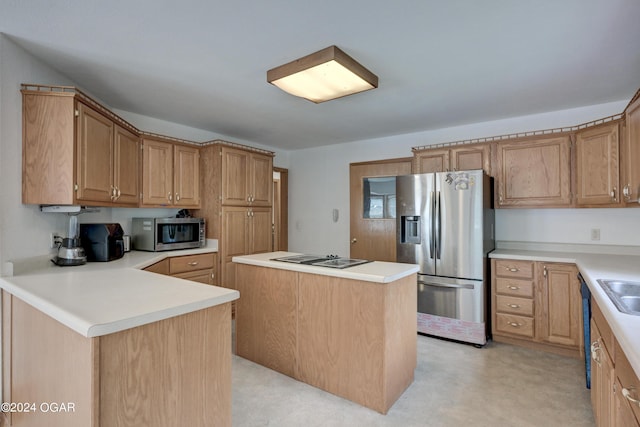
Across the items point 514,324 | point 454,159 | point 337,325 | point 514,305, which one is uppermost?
point 454,159

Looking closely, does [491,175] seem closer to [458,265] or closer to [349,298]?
[458,265]

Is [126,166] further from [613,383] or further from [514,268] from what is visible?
[514,268]

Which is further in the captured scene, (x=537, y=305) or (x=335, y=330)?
(x=537, y=305)

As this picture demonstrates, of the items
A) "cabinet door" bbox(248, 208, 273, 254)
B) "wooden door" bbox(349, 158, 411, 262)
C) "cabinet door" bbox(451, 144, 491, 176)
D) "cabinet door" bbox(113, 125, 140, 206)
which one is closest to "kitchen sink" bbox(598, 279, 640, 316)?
"cabinet door" bbox(451, 144, 491, 176)

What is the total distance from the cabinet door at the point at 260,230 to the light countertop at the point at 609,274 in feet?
8.73

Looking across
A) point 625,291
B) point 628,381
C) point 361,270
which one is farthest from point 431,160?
point 628,381

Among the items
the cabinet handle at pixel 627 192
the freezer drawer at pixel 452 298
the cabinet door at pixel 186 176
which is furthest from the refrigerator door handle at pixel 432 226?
the cabinet door at pixel 186 176

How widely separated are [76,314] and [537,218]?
391 cm

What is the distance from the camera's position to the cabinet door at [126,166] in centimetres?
271

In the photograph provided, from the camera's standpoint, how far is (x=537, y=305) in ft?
9.66

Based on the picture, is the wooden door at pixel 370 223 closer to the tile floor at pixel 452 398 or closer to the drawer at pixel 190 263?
the tile floor at pixel 452 398

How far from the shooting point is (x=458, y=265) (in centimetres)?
311

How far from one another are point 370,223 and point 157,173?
268 centimetres

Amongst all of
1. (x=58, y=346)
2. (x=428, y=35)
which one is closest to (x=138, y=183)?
(x=58, y=346)
